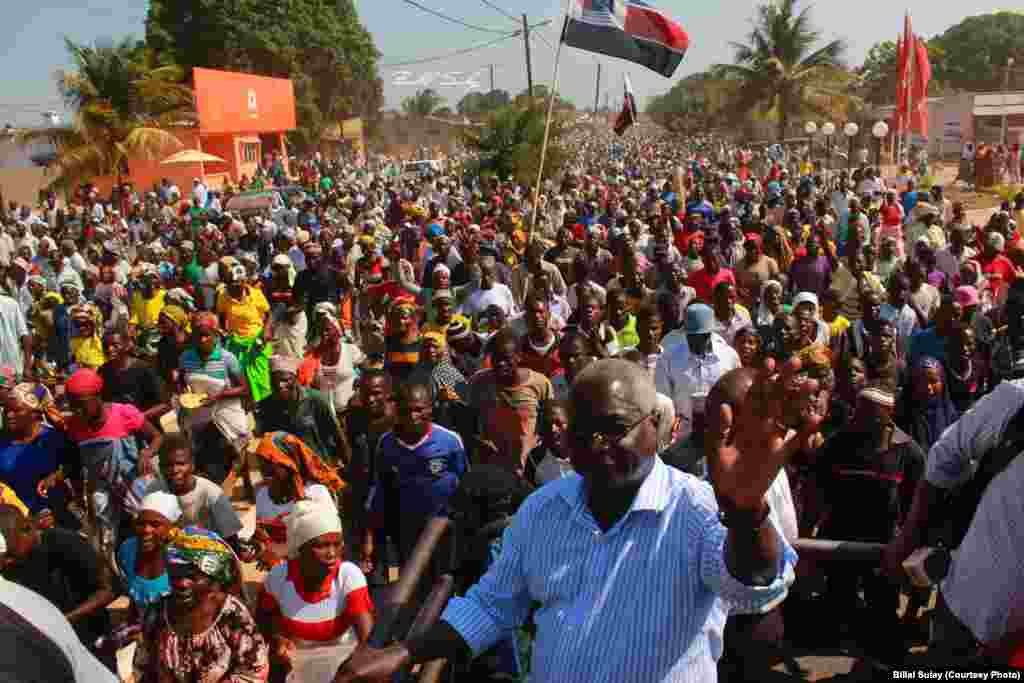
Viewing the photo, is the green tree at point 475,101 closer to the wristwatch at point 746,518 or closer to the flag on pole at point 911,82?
the flag on pole at point 911,82

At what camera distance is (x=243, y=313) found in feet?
23.9

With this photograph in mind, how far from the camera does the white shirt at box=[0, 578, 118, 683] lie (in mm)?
1245

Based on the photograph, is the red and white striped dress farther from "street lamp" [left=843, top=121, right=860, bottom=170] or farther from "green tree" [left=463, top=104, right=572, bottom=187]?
"street lamp" [left=843, top=121, right=860, bottom=170]

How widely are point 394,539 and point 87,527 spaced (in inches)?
70.3

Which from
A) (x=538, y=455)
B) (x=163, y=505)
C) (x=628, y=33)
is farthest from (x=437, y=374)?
(x=628, y=33)

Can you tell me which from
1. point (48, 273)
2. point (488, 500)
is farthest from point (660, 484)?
point (48, 273)

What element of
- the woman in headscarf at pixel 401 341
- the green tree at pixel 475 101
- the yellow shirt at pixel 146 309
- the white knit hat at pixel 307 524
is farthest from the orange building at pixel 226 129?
the green tree at pixel 475 101

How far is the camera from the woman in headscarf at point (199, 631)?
10.1 feet

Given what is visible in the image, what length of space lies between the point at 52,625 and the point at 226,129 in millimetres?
33270

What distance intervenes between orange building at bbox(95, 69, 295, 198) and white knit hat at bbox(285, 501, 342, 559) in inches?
1006

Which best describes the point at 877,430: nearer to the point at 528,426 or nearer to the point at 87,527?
the point at 528,426

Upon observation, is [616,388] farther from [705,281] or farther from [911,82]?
[911,82]

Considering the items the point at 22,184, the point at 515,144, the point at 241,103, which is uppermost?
the point at 241,103

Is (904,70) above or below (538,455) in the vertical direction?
above
